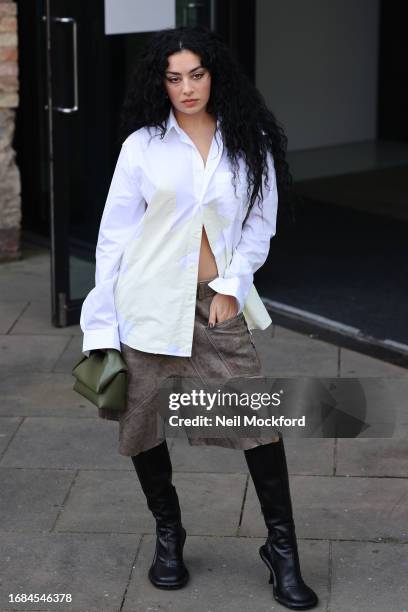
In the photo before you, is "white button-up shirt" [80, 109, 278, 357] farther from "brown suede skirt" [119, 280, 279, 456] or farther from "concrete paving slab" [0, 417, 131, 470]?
"concrete paving slab" [0, 417, 131, 470]

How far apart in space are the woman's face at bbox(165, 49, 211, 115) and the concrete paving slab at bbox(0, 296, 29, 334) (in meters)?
3.30

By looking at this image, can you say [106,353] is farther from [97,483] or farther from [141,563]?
[97,483]

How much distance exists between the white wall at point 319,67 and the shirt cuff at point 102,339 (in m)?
7.99

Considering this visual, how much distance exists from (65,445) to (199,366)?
159 cm

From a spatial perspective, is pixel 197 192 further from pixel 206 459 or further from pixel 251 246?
pixel 206 459

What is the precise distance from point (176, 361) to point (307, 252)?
4669 millimetres

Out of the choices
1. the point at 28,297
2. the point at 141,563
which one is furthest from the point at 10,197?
the point at 141,563

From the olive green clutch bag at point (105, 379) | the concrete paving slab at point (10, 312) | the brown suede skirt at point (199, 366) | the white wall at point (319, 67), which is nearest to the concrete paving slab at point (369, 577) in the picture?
the brown suede skirt at point (199, 366)

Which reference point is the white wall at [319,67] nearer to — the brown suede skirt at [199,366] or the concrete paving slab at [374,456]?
the concrete paving slab at [374,456]

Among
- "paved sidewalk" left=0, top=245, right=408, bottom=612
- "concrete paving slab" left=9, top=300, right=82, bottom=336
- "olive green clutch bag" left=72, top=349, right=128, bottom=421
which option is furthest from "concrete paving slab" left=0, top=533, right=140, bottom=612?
"concrete paving slab" left=9, top=300, right=82, bottom=336

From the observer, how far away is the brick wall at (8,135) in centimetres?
759

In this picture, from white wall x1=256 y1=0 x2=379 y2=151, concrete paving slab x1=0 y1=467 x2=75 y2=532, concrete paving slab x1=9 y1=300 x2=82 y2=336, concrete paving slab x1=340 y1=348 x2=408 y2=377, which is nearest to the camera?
concrete paving slab x1=0 y1=467 x2=75 y2=532

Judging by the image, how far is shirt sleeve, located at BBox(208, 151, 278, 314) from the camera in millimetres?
3600

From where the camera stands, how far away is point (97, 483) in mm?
4684
